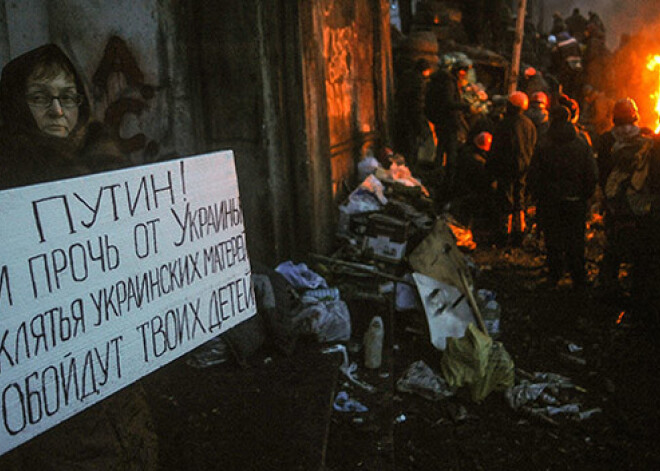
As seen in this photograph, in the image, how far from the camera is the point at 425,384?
177 inches

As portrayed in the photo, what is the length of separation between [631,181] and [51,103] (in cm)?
553

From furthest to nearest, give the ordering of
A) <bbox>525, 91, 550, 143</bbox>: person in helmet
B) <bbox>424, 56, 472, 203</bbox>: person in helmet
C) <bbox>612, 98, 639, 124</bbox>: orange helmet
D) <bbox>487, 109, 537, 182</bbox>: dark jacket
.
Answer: <bbox>424, 56, 472, 203</bbox>: person in helmet → <bbox>525, 91, 550, 143</bbox>: person in helmet → <bbox>487, 109, 537, 182</bbox>: dark jacket → <bbox>612, 98, 639, 124</bbox>: orange helmet

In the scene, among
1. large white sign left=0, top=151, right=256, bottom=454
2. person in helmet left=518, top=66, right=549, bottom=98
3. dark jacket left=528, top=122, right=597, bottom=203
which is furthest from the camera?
person in helmet left=518, top=66, right=549, bottom=98

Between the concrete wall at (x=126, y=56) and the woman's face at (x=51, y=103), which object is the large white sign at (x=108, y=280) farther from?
the concrete wall at (x=126, y=56)

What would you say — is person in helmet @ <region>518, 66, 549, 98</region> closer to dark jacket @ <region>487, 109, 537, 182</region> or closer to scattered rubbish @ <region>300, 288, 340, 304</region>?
dark jacket @ <region>487, 109, 537, 182</region>

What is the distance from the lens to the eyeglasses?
228cm

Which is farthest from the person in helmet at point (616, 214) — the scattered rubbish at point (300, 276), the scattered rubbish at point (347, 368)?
the scattered rubbish at point (347, 368)

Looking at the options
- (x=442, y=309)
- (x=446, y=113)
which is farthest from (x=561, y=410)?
(x=446, y=113)

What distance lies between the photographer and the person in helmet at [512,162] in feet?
26.4

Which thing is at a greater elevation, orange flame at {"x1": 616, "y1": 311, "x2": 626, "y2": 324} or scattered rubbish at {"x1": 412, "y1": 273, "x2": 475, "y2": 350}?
scattered rubbish at {"x1": 412, "y1": 273, "x2": 475, "y2": 350}

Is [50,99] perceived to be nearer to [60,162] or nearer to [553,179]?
[60,162]

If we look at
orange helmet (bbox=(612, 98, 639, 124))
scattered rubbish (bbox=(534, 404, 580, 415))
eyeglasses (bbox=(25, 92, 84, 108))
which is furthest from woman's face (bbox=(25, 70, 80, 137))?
orange helmet (bbox=(612, 98, 639, 124))

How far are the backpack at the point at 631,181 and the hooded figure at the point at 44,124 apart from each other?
525 centimetres

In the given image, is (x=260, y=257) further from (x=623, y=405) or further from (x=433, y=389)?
(x=623, y=405)
